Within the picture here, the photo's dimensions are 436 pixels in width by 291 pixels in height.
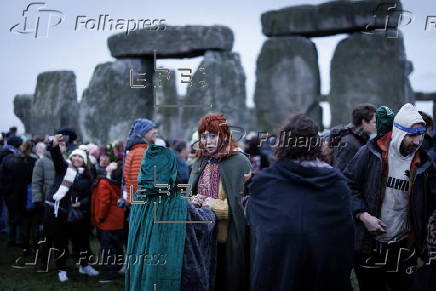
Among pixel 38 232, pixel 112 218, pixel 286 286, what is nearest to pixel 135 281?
pixel 286 286

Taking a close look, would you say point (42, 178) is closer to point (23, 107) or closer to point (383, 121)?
point (383, 121)

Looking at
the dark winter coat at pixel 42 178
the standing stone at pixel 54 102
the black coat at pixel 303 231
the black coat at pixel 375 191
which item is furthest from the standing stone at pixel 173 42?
the black coat at pixel 303 231

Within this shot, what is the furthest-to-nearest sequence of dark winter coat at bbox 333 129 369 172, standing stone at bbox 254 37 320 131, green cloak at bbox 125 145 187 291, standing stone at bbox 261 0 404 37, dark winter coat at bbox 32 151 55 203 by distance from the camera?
standing stone at bbox 254 37 320 131, standing stone at bbox 261 0 404 37, dark winter coat at bbox 32 151 55 203, dark winter coat at bbox 333 129 369 172, green cloak at bbox 125 145 187 291

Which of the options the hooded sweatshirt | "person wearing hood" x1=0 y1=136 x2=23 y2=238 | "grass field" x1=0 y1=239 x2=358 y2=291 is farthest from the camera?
"person wearing hood" x1=0 y1=136 x2=23 y2=238

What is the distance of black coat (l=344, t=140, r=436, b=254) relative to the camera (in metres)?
3.66

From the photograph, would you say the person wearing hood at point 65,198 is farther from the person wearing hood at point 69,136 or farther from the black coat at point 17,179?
the black coat at point 17,179

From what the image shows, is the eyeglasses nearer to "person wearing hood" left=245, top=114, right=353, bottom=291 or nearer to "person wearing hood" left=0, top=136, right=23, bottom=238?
"person wearing hood" left=245, top=114, right=353, bottom=291

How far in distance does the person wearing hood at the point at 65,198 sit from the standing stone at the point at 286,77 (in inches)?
202

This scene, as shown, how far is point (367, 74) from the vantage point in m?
10.2

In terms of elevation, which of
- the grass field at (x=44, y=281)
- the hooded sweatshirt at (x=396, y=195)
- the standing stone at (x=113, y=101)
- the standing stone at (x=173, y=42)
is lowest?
the grass field at (x=44, y=281)

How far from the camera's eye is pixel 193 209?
381 cm

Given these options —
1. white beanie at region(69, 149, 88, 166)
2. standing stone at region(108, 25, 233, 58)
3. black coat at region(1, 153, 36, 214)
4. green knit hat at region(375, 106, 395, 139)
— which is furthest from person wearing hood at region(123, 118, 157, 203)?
standing stone at region(108, 25, 233, 58)

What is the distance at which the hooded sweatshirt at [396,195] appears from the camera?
3.78 m

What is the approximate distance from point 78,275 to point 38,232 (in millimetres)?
1845
